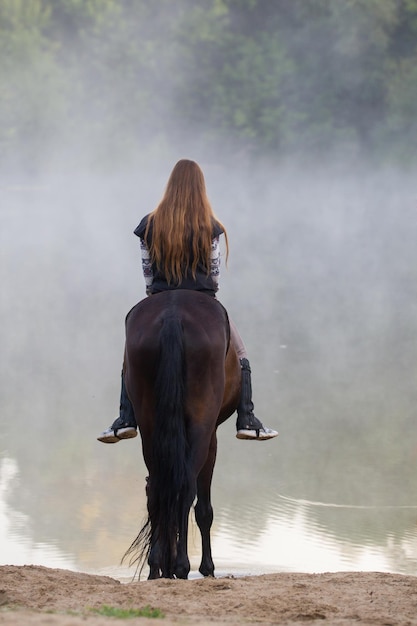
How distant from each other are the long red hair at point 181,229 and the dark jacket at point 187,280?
0.02 m

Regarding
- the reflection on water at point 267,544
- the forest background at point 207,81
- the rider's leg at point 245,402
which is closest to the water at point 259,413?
the reflection on water at point 267,544

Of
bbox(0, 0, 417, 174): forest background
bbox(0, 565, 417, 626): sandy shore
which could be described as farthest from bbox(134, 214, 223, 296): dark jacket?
bbox(0, 0, 417, 174): forest background

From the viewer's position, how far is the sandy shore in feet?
13.1

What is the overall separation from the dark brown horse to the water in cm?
81

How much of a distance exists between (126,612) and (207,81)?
145 ft

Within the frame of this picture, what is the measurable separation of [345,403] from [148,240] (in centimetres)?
560

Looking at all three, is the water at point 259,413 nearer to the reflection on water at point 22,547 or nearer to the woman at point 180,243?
the reflection on water at point 22,547

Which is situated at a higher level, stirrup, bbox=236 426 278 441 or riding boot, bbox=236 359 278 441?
riding boot, bbox=236 359 278 441

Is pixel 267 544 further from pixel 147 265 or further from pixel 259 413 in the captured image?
pixel 259 413

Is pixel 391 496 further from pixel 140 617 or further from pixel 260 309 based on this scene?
pixel 260 309

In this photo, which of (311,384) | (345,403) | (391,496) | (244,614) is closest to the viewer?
(244,614)

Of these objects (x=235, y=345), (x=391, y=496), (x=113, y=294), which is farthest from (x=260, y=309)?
(x=235, y=345)

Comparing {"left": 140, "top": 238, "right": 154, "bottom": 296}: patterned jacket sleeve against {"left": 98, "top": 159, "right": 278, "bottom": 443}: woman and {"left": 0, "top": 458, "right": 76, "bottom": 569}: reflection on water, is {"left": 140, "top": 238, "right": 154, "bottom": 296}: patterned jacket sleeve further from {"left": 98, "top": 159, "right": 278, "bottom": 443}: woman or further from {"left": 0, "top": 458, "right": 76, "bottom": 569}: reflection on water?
{"left": 0, "top": 458, "right": 76, "bottom": 569}: reflection on water

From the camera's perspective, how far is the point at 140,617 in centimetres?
387
